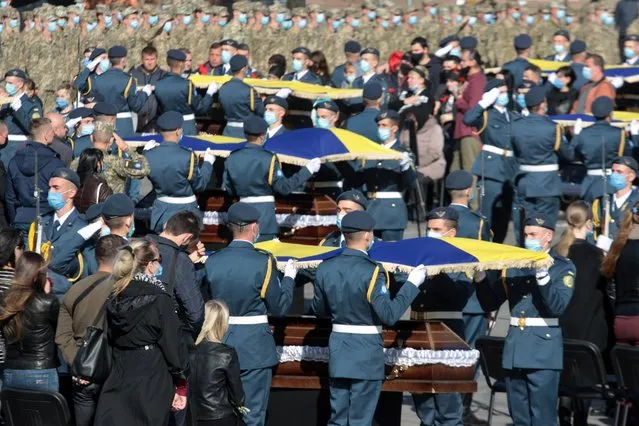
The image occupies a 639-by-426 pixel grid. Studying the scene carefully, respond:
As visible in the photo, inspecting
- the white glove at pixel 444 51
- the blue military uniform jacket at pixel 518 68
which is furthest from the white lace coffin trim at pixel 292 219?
the white glove at pixel 444 51

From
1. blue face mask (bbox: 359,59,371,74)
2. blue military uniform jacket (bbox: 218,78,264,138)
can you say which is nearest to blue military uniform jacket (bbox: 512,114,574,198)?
blue military uniform jacket (bbox: 218,78,264,138)

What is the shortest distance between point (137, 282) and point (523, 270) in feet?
9.69

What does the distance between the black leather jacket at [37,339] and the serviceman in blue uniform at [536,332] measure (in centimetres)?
304

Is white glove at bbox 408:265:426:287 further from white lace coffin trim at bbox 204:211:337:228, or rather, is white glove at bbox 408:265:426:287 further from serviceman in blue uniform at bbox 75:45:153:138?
serviceman in blue uniform at bbox 75:45:153:138

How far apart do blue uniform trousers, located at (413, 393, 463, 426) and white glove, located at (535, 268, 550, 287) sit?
113 cm

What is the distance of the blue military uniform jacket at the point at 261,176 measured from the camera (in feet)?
47.2

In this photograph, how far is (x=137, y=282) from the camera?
9711mm

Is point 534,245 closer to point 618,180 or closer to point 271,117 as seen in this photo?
point 618,180

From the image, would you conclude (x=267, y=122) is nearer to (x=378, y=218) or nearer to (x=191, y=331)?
(x=378, y=218)

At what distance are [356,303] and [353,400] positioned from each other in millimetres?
665

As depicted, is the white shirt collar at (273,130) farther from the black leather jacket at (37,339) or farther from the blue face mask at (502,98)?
the black leather jacket at (37,339)

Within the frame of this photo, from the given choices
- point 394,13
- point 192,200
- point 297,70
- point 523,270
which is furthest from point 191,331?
point 394,13

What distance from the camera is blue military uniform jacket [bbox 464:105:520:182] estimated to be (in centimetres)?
1727

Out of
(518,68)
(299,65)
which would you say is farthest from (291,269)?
(518,68)
